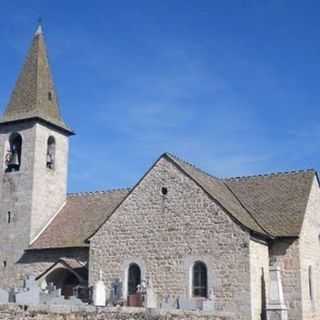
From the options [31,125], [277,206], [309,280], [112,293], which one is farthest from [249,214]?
[31,125]

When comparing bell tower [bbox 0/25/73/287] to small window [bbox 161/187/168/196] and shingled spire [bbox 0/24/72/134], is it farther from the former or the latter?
small window [bbox 161/187/168/196]

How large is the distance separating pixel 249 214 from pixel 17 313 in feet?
55.5

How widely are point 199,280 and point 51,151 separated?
15.3 m

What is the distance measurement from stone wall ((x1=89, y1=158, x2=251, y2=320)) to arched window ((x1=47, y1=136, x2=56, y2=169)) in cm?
994

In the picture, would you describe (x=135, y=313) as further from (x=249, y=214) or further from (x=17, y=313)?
(x=249, y=214)

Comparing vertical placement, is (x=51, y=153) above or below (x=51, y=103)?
below

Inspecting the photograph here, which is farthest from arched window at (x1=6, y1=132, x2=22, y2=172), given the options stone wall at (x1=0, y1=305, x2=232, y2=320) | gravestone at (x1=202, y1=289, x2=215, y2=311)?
stone wall at (x1=0, y1=305, x2=232, y2=320)

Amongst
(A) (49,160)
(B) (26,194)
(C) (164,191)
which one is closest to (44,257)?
(B) (26,194)

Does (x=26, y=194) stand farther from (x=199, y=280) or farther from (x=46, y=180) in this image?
(x=199, y=280)

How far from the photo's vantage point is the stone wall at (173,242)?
2627 cm

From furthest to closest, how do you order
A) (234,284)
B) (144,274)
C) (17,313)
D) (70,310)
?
(144,274) < (234,284) < (70,310) < (17,313)

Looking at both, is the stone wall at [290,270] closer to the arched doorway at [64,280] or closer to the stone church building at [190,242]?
the stone church building at [190,242]

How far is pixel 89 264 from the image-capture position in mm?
29672

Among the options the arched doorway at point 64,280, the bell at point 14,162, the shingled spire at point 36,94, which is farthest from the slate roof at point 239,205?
the shingled spire at point 36,94
